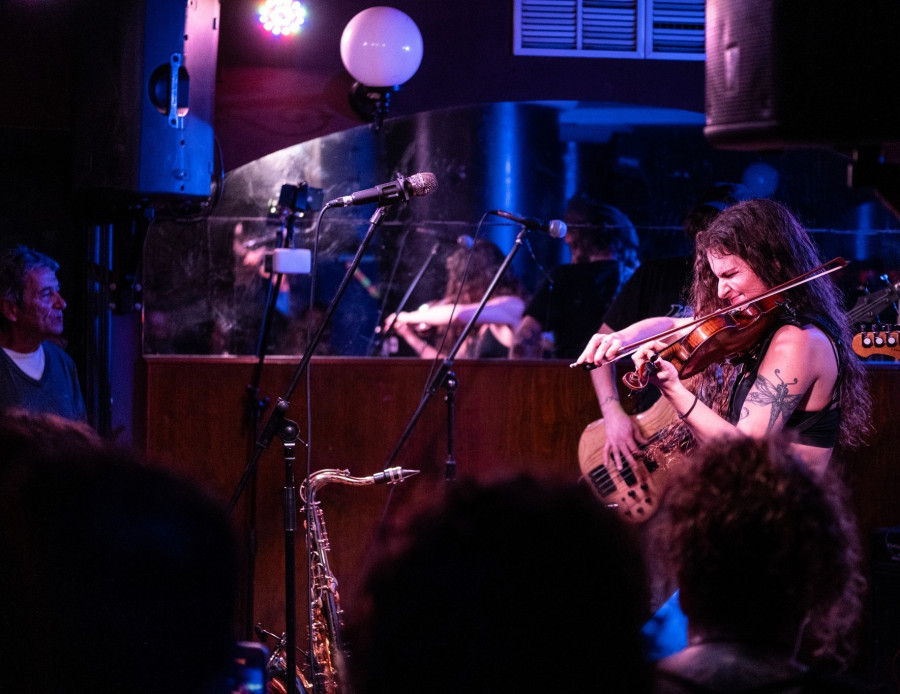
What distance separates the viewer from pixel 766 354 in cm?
300

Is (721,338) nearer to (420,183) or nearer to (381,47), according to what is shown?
(420,183)

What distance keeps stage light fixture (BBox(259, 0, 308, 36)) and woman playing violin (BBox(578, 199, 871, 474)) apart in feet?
7.85

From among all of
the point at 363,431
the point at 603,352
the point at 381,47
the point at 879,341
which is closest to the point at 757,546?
the point at 603,352

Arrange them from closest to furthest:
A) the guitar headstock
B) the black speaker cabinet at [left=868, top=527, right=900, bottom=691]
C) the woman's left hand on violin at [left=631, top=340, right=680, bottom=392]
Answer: the woman's left hand on violin at [left=631, top=340, right=680, bottom=392], the black speaker cabinet at [left=868, top=527, right=900, bottom=691], the guitar headstock

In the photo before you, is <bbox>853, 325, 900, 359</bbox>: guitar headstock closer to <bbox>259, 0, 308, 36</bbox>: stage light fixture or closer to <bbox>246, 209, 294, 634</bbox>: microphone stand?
<bbox>246, 209, 294, 634</bbox>: microphone stand

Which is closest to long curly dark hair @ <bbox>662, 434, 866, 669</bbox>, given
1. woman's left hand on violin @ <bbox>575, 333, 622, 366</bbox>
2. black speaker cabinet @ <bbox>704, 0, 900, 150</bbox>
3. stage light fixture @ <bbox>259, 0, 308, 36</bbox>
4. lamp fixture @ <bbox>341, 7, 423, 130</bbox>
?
black speaker cabinet @ <bbox>704, 0, 900, 150</bbox>

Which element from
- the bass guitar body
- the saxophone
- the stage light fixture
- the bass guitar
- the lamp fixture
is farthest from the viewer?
the stage light fixture

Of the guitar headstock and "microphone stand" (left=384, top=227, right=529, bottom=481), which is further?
the guitar headstock

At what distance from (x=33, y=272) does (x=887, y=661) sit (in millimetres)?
3633

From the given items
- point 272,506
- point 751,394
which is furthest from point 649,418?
point 272,506

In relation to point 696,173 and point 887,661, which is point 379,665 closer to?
point 887,661

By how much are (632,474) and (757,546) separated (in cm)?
238

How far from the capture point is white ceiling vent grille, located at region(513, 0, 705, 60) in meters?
5.11

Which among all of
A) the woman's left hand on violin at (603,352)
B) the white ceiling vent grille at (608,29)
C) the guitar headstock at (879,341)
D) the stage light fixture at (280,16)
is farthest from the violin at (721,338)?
the stage light fixture at (280,16)
